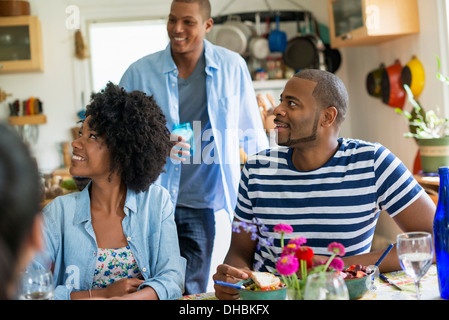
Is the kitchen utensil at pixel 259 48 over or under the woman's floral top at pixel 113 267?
over

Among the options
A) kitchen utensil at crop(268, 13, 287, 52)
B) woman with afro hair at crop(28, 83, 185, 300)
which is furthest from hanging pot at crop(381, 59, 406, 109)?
woman with afro hair at crop(28, 83, 185, 300)

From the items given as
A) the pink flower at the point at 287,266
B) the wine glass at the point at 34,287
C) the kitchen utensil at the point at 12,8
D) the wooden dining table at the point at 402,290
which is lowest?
the wooden dining table at the point at 402,290

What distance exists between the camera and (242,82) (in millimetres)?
2553

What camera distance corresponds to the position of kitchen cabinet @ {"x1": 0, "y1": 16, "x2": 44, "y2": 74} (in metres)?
4.42

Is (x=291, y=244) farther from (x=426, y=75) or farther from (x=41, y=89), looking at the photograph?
(x=41, y=89)

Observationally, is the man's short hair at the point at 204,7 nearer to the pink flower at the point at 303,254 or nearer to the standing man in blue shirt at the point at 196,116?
the standing man in blue shirt at the point at 196,116

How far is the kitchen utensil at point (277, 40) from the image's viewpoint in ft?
14.2

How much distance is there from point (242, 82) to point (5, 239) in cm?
202

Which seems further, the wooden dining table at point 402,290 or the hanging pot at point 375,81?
the hanging pot at point 375,81

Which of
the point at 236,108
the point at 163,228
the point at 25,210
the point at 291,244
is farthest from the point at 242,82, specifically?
the point at 25,210

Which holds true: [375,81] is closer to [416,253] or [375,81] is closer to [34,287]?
[416,253]

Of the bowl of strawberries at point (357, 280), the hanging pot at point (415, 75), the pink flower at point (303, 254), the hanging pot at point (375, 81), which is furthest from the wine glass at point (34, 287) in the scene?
the hanging pot at point (375, 81)

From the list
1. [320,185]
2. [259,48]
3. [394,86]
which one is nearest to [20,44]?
[259,48]

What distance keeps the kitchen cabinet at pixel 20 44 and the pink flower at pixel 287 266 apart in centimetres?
A: 388
